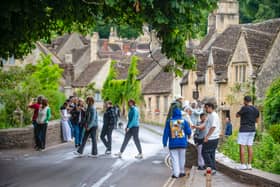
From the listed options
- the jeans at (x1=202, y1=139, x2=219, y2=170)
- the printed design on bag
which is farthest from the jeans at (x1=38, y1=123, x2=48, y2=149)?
the jeans at (x1=202, y1=139, x2=219, y2=170)

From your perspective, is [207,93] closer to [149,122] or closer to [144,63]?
[149,122]

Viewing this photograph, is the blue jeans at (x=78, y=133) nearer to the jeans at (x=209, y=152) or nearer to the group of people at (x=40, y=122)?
the group of people at (x=40, y=122)

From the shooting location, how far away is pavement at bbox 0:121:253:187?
15.9 metres

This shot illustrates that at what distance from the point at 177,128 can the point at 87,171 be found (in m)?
3.30

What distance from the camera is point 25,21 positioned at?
1884 centimetres

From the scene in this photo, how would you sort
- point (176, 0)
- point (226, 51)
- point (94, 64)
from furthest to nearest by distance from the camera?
point (94, 64) → point (226, 51) → point (176, 0)

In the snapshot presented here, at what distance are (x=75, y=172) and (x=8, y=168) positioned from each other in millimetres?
2313

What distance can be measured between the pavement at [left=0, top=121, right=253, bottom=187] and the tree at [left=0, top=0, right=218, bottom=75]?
323 centimetres

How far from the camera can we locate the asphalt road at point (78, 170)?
16172 mm

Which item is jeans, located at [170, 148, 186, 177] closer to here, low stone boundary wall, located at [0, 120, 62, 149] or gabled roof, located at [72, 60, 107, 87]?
low stone boundary wall, located at [0, 120, 62, 149]

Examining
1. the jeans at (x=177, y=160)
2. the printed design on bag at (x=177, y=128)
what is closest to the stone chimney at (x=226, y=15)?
the jeans at (x=177, y=160)

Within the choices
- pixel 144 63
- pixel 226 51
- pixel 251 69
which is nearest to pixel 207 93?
pixel 226 51

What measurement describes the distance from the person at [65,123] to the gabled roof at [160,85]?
35286 millimetres

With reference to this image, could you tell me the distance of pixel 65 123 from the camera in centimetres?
2967
